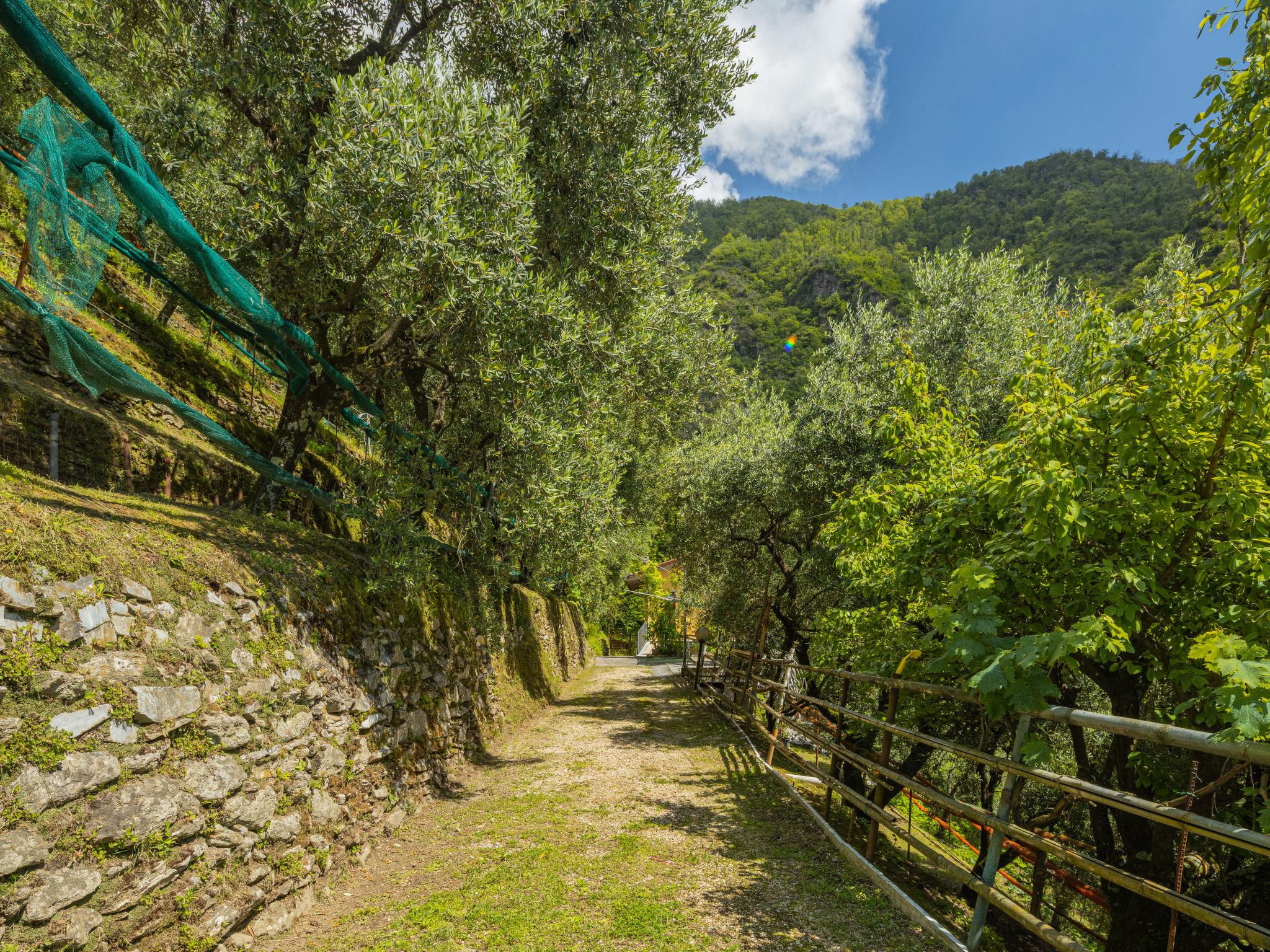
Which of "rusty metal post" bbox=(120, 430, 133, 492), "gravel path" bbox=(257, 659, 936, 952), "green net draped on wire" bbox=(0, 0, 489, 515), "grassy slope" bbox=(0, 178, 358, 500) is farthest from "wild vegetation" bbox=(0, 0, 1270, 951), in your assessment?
"gravel path" bbox=(257, 659, 936, 952)

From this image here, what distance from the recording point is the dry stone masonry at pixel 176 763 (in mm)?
2912

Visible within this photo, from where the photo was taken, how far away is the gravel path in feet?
14.0

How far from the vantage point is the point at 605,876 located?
5262mm

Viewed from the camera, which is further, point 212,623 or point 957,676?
point 957,676

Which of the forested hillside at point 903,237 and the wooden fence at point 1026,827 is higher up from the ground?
the forested hillside at point 903,237

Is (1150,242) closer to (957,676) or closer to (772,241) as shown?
(957,676)

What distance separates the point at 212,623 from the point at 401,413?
5.90 metres

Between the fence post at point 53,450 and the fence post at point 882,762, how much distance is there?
25.8 ft

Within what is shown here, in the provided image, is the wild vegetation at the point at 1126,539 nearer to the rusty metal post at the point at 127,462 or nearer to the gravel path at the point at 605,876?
the gravel path at the point at 605,876

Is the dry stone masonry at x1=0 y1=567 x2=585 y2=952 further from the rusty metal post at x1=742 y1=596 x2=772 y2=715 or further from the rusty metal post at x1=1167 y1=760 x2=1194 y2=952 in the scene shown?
the rusty metal post at x1=742 y1=596 x2=772 y2=715

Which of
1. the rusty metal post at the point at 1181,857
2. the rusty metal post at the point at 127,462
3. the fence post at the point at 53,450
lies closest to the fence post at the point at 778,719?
the rusty metal post at the point at 1181,857

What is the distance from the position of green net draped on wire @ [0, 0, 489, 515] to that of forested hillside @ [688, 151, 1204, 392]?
8164 millimetres

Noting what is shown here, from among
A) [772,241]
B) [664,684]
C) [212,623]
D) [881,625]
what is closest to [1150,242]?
[664,684]

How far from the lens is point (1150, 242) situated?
120ft
